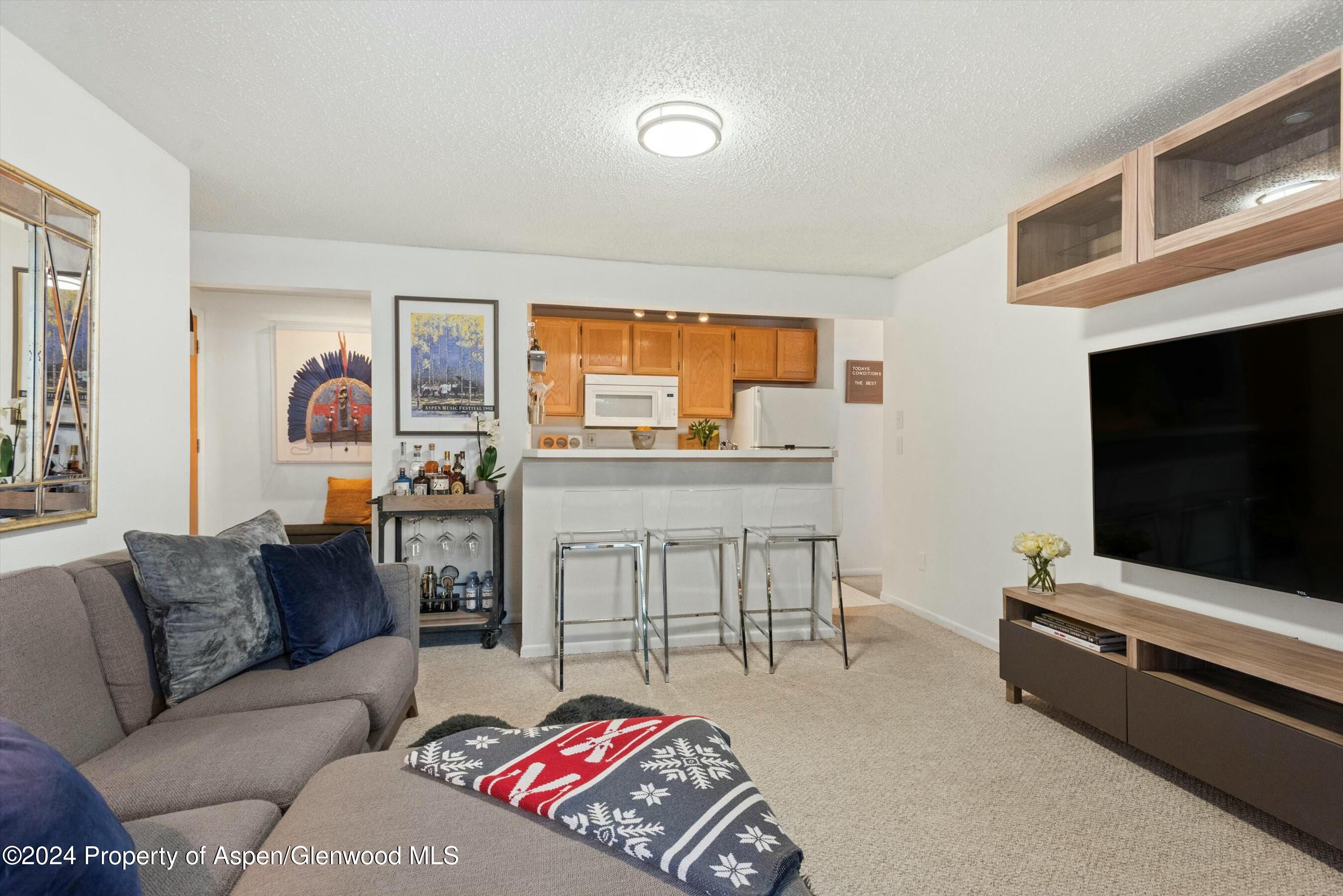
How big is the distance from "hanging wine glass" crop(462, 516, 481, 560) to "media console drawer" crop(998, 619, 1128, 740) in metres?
2.94

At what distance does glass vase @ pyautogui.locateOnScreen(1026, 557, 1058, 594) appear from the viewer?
2842 millimetres

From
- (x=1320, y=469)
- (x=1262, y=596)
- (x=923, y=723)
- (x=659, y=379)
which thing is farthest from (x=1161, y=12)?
(x=659, y=379)

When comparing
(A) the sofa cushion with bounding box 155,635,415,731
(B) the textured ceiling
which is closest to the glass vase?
(B) the textured ceiling

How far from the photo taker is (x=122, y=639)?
1740mm

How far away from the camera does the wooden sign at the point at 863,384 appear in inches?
232

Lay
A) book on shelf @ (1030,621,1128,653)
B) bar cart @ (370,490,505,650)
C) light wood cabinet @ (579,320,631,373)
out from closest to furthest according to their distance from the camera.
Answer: book on shelf @ (1030,621,1128,653)
bar cart @ (370,490,505,650)
light wood cabinet @ (579,320,631,373)

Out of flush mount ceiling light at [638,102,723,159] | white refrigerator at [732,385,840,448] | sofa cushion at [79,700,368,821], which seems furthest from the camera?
white refrigerator at [732,385,840,448]

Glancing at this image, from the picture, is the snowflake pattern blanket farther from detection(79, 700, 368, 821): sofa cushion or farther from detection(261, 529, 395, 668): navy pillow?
detection(261, 529, 395, 668): navy pillow

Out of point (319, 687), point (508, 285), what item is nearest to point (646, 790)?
point (319, 687)

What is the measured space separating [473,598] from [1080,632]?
3.08m

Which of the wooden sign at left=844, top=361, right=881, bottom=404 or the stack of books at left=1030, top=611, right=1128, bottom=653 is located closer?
the stack of books at left=1030, top=611, right=1128, bottom=653

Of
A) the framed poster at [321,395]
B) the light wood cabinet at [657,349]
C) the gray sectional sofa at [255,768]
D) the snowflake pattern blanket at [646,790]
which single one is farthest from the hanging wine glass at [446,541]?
the snowflake pattern blanket at [646,790]

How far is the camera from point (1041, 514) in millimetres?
3346

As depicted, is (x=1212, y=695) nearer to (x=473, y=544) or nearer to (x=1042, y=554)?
(x=1042, y=554)
